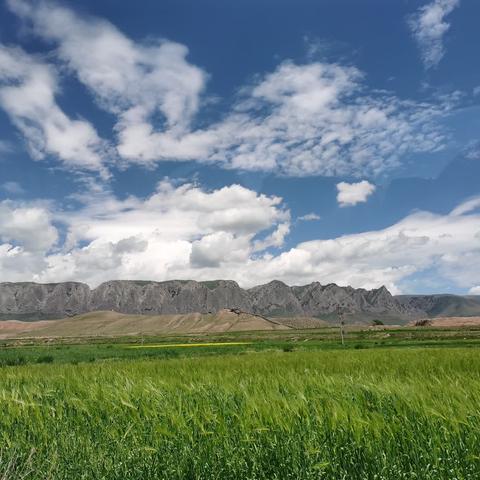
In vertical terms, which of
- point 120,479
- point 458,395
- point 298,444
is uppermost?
point 458,395

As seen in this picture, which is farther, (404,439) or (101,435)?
(101,435)

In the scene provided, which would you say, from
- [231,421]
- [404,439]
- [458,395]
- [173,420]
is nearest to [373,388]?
[458,395]

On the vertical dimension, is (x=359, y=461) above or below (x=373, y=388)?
below

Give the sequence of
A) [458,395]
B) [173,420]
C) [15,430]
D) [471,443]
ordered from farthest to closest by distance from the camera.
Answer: [15,430] → [173,420] → [458,395] → [471,443]

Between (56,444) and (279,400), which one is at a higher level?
(279,400)

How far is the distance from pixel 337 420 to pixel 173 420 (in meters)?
1.87

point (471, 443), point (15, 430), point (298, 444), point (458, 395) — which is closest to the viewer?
point (471, 443)

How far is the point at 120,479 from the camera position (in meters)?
4.54

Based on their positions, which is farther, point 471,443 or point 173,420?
point 173,420

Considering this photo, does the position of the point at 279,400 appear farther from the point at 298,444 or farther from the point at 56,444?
the point at 56,444

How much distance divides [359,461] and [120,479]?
7.58 ft

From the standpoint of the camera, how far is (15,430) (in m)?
6.09

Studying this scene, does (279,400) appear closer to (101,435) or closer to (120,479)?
(120,479)

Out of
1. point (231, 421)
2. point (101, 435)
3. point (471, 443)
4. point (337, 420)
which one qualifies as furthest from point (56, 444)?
point (471, 443)
